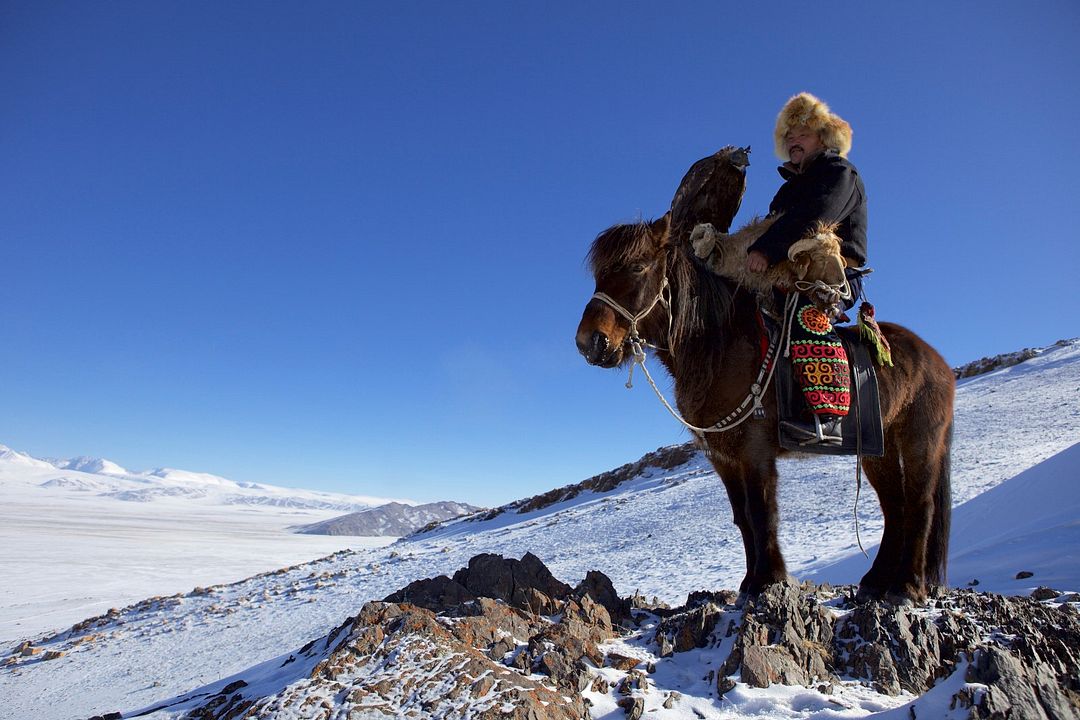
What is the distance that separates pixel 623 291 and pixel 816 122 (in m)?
2.00

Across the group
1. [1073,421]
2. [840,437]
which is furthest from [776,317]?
[1073,421]

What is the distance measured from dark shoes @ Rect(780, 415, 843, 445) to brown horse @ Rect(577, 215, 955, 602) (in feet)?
0.36

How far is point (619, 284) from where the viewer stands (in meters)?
3.19

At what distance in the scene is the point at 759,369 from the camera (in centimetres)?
323

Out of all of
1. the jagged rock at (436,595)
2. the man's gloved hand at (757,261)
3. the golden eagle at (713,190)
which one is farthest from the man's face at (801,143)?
the jagged rock at (436,595)

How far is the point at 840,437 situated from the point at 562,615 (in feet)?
6.32

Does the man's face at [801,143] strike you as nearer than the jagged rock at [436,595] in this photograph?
No

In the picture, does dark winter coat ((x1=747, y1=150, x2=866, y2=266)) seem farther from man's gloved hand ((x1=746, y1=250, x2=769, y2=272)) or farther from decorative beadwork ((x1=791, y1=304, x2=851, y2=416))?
decorative beadwork ((x1=791, y1=304, x2=851, y2=416))

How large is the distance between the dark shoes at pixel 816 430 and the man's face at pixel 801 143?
1900 millimetres

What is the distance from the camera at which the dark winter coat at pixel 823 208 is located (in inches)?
125

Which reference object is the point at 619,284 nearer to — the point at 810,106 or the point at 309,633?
the point at 810,106

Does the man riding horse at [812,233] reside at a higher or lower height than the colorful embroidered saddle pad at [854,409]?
higher

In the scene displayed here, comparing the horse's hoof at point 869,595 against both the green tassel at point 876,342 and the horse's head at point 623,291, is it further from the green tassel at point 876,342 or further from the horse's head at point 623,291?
the horse's head at point 623,291

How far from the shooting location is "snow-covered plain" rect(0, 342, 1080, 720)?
13.8 ft
